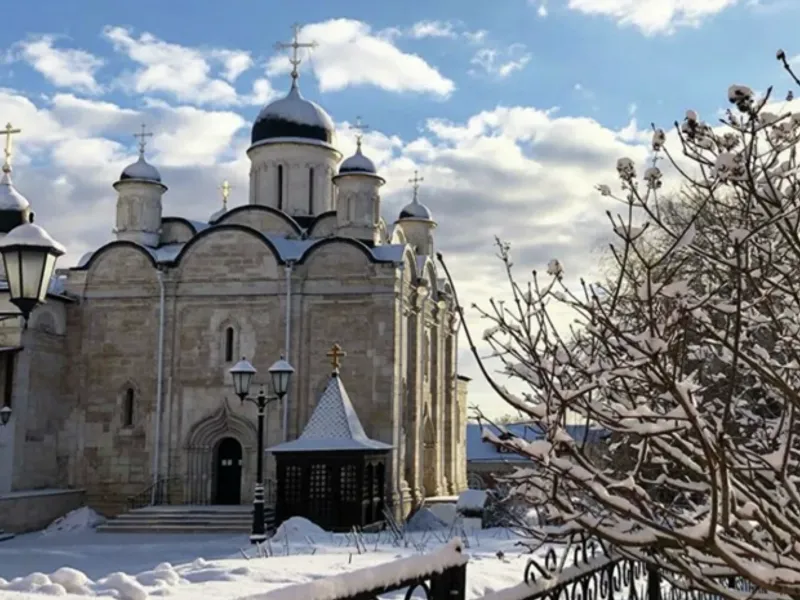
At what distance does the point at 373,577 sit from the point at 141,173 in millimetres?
24931

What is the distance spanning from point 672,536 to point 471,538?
1327 cm

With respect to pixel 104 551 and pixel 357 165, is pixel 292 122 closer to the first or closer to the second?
pixel 357 165

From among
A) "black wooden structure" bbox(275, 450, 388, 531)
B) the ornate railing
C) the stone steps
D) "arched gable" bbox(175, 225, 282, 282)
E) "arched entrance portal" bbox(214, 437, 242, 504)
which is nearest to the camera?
"black wooden structure" bbox(275, 450, 388, 531)

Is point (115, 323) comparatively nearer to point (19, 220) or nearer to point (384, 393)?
point (19, 220)

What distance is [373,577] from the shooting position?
110 inches

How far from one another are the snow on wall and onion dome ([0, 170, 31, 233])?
2137 centimetres

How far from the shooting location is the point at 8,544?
2011cm

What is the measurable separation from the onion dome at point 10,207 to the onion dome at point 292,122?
6.62 m

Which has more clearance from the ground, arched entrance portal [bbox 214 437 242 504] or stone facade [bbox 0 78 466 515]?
stone facade [bbox 0 78 466 515]

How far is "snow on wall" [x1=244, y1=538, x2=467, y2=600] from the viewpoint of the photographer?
8.07ft

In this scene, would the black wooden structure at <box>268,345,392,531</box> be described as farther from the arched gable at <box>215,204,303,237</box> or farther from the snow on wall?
the snow on wall

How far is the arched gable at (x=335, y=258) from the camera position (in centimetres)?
2372

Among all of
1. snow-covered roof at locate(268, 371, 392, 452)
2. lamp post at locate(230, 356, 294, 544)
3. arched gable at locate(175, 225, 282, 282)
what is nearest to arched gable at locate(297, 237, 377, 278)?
arched gable at locate(175, 225, 282, 282)

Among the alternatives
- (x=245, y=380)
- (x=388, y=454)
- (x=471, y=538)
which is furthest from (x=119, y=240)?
(x=471, y=538)
